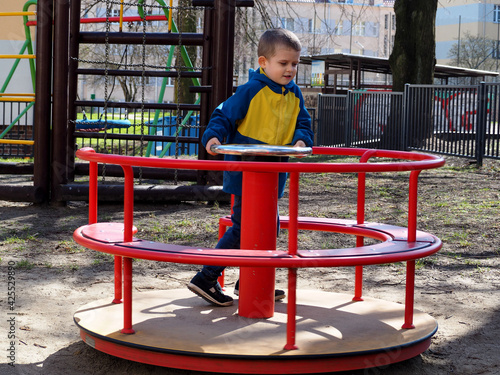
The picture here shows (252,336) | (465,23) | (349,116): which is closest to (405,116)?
(349,116)

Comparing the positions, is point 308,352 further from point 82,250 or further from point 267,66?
point 82,250

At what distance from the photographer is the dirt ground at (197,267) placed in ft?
10.1

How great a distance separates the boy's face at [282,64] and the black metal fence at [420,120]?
30.3 ft

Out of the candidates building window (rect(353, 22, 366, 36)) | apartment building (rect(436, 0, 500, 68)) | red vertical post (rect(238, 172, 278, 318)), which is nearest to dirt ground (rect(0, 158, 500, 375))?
red vertical post (rect(238, 172, 278, 318))

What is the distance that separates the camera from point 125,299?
295 cm

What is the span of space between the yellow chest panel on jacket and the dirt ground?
950mm

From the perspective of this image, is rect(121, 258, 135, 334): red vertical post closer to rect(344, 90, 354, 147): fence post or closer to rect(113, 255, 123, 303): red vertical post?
rect(113, 255, 123, 303): red vertical post

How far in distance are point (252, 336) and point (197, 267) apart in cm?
190

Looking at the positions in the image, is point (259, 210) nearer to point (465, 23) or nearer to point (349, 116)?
point (349, 116)

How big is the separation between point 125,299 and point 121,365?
303mm

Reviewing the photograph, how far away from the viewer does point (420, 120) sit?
47.1 ft

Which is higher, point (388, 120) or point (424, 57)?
point (424, 57)

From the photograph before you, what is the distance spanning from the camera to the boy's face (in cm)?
318

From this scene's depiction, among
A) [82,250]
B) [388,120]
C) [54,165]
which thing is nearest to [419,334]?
[82,250]
